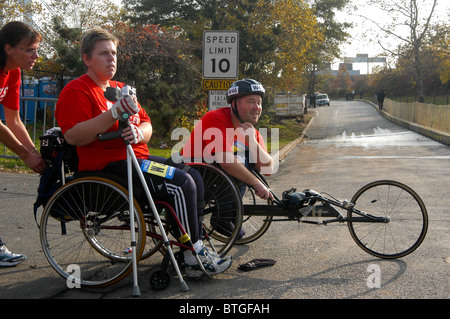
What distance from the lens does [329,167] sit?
39.9 ft

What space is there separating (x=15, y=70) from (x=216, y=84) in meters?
6.51

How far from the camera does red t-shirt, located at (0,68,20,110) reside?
4379mm

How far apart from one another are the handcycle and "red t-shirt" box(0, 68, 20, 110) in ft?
5.45

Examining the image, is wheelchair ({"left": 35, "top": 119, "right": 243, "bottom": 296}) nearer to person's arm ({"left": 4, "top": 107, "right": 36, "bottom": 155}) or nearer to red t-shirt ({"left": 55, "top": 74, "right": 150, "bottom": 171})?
red t-shirt ({"left": 55, "top": 74, "right": 150, "bottom": 171})

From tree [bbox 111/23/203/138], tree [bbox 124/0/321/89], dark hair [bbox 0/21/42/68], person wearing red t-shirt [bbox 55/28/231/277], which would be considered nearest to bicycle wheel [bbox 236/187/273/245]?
person wearing red t-shirt [bbox 55/28/231/277]

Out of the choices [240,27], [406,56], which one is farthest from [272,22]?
[406,56]

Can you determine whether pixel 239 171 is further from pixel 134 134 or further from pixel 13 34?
pixel 13 34

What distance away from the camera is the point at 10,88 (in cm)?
451

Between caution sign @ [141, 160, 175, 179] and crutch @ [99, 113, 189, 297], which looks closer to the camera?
crutch @ [99, 113, 189, 297]

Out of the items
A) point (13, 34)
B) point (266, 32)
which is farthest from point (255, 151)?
point (266, 32)

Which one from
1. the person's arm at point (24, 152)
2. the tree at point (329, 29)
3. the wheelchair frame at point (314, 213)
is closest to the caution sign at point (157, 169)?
the wheelchair frame at point (314, 213)

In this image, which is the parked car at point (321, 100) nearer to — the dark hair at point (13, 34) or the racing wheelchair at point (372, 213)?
the racing wheelchair at point (372, 213)

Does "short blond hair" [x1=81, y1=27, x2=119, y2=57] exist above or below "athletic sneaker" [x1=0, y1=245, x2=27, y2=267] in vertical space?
above
